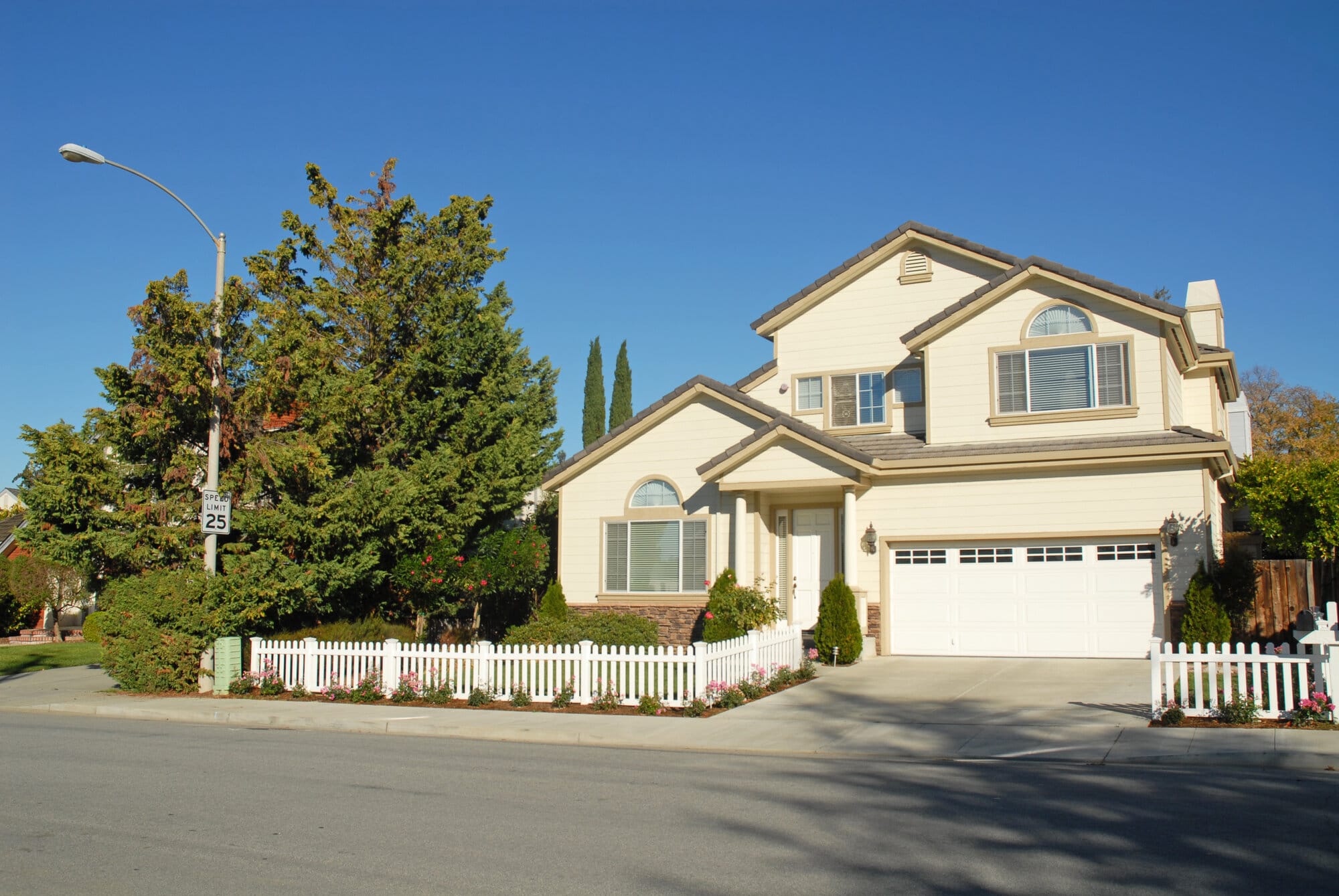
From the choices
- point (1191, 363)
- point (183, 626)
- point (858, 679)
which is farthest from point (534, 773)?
point (1191, 363)

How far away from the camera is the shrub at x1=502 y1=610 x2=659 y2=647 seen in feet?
59.1

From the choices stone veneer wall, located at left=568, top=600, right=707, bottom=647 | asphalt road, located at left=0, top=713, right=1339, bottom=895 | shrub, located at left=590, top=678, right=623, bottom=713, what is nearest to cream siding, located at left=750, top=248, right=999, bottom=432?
stone veneer wall, located at left=568, top=600, right=707, bottom=647

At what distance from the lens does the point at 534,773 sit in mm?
10516

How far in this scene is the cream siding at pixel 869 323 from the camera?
22406 mm

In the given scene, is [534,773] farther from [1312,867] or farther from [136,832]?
[1312,867]

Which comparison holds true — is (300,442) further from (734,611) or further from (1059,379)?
(1059,379)

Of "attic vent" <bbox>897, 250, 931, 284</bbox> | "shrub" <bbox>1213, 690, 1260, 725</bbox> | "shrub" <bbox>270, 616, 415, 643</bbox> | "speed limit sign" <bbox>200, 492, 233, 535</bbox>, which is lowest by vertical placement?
"shrub" <bbox>1213, 690, 1260, 725</bbox>

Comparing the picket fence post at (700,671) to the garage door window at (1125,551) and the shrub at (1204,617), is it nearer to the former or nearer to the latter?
the shrub at (1204,617)

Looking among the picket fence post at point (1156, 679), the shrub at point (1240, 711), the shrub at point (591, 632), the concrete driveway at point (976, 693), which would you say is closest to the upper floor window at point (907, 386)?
the concrete driveway at point (976, 693)

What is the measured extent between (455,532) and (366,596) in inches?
92.7

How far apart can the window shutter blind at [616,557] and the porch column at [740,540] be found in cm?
294

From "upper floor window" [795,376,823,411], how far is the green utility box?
39.0ft

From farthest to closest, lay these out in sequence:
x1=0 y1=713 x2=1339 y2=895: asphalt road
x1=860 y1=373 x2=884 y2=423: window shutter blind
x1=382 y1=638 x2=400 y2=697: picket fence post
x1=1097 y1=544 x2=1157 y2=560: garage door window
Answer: x1=860 y1=373 x2=884 y2=423: window shutter blind, x1=1097 y1=544 x2=1157 y2=560: garage door window, x1=382 y1=638 x2=400 y2=697: picket fence post, x1=0 y1=713 x2=1339 y2=895: asphalt road

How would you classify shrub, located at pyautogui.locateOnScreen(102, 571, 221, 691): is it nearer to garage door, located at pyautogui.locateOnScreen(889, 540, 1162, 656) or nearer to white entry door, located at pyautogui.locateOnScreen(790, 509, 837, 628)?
white entry door, located at pyautogui.locateOnScreen(790, 509, 837, 628)
